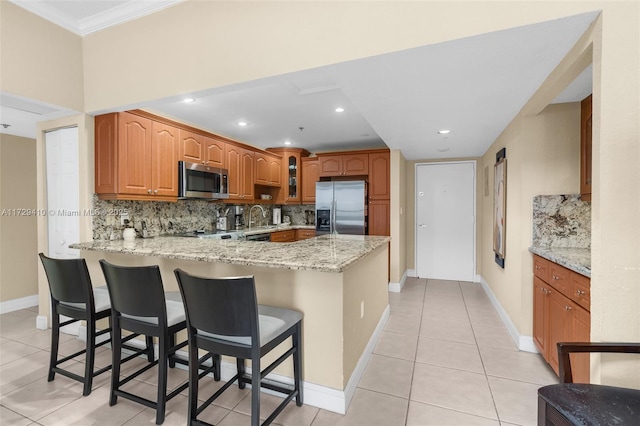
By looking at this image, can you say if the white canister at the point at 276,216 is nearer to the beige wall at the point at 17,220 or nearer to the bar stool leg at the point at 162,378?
the beige wall at the point at 17,220

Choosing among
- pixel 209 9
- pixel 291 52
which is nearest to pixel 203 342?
pixel 291 52

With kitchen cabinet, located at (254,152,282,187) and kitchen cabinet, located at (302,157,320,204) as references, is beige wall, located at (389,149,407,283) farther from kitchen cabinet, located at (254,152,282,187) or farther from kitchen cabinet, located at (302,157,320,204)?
kitchen cabinet, located at (254,152,282,187)

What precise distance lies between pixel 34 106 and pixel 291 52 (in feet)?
8.00

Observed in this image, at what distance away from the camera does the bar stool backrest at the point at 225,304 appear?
1397 millimetres

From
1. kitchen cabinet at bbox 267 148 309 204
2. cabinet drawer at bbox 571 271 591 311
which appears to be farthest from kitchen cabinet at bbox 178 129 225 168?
cabinet drawer at bbox 571 271 591 311

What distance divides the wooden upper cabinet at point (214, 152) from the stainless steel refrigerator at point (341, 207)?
62.9 inches

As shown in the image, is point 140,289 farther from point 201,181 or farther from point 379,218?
point 379,218

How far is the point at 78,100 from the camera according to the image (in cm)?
271

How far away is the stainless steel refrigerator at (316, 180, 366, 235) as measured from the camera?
4.73 m

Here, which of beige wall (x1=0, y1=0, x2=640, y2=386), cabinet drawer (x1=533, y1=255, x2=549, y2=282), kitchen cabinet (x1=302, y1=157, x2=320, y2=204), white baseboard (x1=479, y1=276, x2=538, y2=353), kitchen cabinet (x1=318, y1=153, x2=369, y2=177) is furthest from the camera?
kitchen cabinet (x1=302, y1=157, x2=320, y2=204)

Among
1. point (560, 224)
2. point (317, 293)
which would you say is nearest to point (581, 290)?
point (560, 224)

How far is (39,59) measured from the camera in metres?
2.42

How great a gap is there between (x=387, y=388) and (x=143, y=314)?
1.65 m

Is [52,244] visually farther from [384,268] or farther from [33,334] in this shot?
[384,268]
